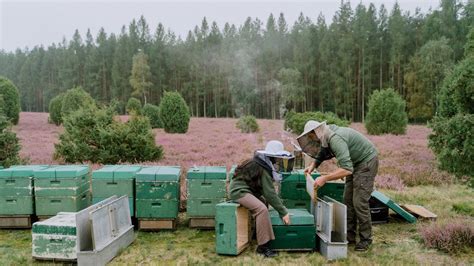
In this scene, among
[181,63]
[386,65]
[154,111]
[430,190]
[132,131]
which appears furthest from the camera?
[181,63]

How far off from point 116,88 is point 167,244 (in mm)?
67632

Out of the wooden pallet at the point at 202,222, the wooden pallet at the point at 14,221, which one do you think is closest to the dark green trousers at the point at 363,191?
the wooden pallet at the point at 202,222

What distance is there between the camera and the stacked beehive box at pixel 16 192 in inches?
302

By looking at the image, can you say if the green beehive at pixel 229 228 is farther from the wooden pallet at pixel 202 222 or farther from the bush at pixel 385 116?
the bush at pixel 385 116

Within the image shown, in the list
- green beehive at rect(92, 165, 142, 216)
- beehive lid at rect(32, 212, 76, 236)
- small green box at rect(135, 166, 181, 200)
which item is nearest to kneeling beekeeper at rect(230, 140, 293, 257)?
small green box at rect(135, 166, 181, 200)

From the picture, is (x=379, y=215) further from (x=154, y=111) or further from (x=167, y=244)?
(x=154, y=111)

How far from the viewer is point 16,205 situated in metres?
7.74

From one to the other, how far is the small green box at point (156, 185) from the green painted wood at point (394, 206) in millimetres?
3989

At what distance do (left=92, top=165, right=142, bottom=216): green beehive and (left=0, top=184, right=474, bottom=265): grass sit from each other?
2.71 feet

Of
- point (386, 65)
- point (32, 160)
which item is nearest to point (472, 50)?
point (32, 160)

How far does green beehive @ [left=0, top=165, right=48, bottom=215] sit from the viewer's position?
25.1 ft

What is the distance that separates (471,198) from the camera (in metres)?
10.6

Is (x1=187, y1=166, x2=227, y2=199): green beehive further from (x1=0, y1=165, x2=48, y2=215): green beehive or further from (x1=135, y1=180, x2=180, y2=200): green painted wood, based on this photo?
(x1=0, y1=165, x2=48, y2=215): green beehive

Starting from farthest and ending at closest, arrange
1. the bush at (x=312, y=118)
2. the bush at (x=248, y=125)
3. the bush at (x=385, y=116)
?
the bush at (x=248, y=125)
the bush at (x=385, y=116)
the bush at (x=312, y=118)
